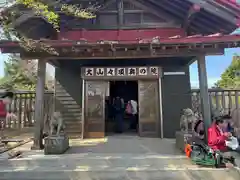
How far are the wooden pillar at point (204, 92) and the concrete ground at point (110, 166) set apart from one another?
139 cm

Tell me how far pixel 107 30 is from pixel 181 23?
2935mm

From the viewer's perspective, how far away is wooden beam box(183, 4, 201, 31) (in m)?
7.23

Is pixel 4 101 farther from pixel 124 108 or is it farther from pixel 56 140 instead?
pixel 124 108

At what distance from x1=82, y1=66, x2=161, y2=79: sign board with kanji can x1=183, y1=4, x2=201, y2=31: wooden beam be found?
1.98 m

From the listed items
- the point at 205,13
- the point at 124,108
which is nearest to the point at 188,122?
the point at 205,13

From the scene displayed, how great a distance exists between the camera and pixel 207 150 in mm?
5453

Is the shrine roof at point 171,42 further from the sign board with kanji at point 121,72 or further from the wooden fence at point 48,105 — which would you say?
the wooden fence at point 48,105

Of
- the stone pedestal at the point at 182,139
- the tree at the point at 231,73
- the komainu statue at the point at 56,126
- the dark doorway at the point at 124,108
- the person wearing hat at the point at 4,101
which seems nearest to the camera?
the stone pedestal at the point at 182,139

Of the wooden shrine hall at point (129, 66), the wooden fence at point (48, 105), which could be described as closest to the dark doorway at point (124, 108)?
the wooden shrine hall at point (129, 66)

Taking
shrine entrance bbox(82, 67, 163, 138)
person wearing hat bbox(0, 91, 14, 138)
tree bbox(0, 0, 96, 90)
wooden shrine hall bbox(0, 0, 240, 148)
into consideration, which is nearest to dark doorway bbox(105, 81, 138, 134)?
shrine entrance bbox(82, 67, 163, 138)

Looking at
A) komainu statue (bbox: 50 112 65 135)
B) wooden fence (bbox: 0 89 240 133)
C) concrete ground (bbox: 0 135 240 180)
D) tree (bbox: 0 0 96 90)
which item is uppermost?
tree (bbox: 0 0 96 90)

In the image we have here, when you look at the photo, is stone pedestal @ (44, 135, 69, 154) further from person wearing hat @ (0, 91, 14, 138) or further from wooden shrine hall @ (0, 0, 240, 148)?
person wearing hat @ (0, 91, 14, 138)

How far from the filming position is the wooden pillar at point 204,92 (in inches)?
270

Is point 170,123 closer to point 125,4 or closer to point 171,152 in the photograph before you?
point 171,152
